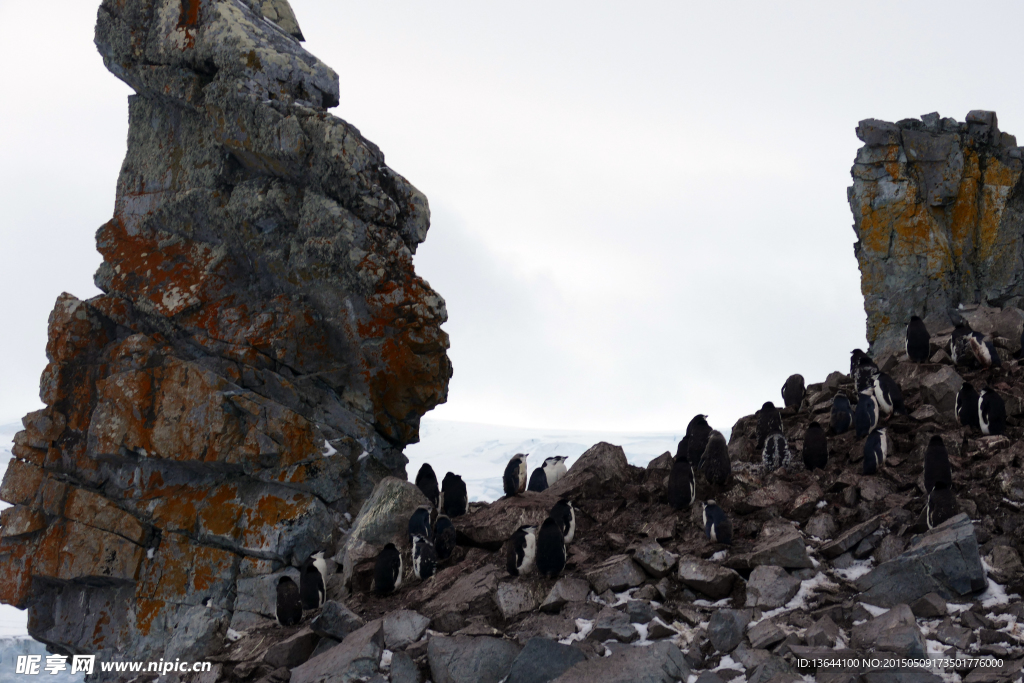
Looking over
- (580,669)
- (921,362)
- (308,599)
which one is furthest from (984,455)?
(308,599)

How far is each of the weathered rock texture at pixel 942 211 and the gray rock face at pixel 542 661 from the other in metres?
17.1

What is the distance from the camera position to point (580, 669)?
8.26 metres

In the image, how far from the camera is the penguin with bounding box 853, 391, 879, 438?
1375cm

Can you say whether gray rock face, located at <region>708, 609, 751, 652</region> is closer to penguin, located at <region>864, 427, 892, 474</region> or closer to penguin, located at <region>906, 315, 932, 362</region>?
penguin, located at <region>864, 427, 892, 474</region>

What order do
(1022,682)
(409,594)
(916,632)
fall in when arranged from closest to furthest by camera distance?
(1022,682) < (916,632) < (409,594)

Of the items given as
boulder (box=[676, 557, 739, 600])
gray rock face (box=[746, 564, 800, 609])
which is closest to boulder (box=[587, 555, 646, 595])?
boulder (box=[676, 557, 739, 600])

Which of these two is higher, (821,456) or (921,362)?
(921,362)

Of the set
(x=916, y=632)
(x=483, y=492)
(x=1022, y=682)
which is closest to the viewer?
(x=1022, y=682)

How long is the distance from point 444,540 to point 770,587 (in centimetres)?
582

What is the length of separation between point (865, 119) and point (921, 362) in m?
9.56

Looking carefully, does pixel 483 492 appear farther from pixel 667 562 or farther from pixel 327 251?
pixel 667 562

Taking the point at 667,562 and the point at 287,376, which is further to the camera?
the point at 287,376

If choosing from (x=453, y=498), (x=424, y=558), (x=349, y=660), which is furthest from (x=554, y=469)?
(x=349, y=660)

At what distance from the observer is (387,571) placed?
12094 mm
